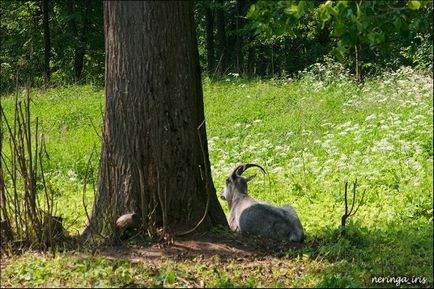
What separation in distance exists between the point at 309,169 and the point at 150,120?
4.47 meters

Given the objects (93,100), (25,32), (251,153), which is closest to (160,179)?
(251,153)

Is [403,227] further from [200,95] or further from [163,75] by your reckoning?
[163,75]

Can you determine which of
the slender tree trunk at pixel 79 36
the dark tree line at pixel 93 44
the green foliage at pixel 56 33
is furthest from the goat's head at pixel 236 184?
the slender tree trunk at pixel 79 36

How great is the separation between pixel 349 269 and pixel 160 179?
7.17ft

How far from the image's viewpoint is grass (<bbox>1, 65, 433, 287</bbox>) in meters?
5.65

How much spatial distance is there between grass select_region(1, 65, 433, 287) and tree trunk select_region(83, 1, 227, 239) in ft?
2.08

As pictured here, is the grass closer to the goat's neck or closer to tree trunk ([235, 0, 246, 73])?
the goat's neck

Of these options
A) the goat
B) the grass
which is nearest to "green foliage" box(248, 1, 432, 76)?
the goat

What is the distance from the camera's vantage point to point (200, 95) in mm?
6840

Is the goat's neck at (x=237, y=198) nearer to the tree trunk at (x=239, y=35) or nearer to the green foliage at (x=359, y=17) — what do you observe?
the green foliage at (x=359, y=17)

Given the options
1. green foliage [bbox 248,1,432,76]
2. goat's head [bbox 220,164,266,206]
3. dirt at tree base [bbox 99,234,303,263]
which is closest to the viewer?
green foliage [bbox 248,1,432,76]

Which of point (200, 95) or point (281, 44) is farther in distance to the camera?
point (281, 44)

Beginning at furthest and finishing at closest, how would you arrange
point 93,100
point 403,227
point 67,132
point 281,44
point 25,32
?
point 281,44 → point 25,32 → point 93,100 → point 67,132 → point 403,227

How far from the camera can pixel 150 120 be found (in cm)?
645
